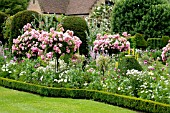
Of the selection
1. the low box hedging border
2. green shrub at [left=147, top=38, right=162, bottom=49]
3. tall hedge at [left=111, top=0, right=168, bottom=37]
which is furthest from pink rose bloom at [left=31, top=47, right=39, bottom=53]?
tall hedge at [left=111, top=0, right=168, bottom=37]

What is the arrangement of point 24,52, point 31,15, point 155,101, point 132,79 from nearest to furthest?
point 155,101 < point 132,79 < point 24,52 < point 31,15

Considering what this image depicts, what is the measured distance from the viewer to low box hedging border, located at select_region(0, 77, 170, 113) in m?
10.7

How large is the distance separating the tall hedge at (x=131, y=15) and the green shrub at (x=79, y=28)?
14594mm

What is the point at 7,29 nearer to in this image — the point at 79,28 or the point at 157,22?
the point at 79,28

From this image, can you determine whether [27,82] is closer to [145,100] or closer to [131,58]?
[131,58]

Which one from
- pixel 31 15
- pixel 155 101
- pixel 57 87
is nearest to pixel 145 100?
pixel 155 101

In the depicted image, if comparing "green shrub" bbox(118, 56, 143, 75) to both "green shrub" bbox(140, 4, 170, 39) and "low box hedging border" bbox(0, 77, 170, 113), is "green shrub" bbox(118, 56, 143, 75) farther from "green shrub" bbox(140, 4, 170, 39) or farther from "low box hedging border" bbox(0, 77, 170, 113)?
"green shrub" bbox(140, 4, 170, 39)

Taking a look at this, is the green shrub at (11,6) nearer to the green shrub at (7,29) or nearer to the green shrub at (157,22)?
the green shrub at (157,22)

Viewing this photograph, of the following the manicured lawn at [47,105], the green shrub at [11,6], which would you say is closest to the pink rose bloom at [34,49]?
the manicured lawn at [47,105]

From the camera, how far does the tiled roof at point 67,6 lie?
4768 centimetres

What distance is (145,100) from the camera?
10930 millimetres

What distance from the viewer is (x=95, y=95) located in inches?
489

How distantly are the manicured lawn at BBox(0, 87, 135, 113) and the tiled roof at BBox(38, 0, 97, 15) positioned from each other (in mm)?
34927

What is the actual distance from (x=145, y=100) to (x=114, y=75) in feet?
7.53
